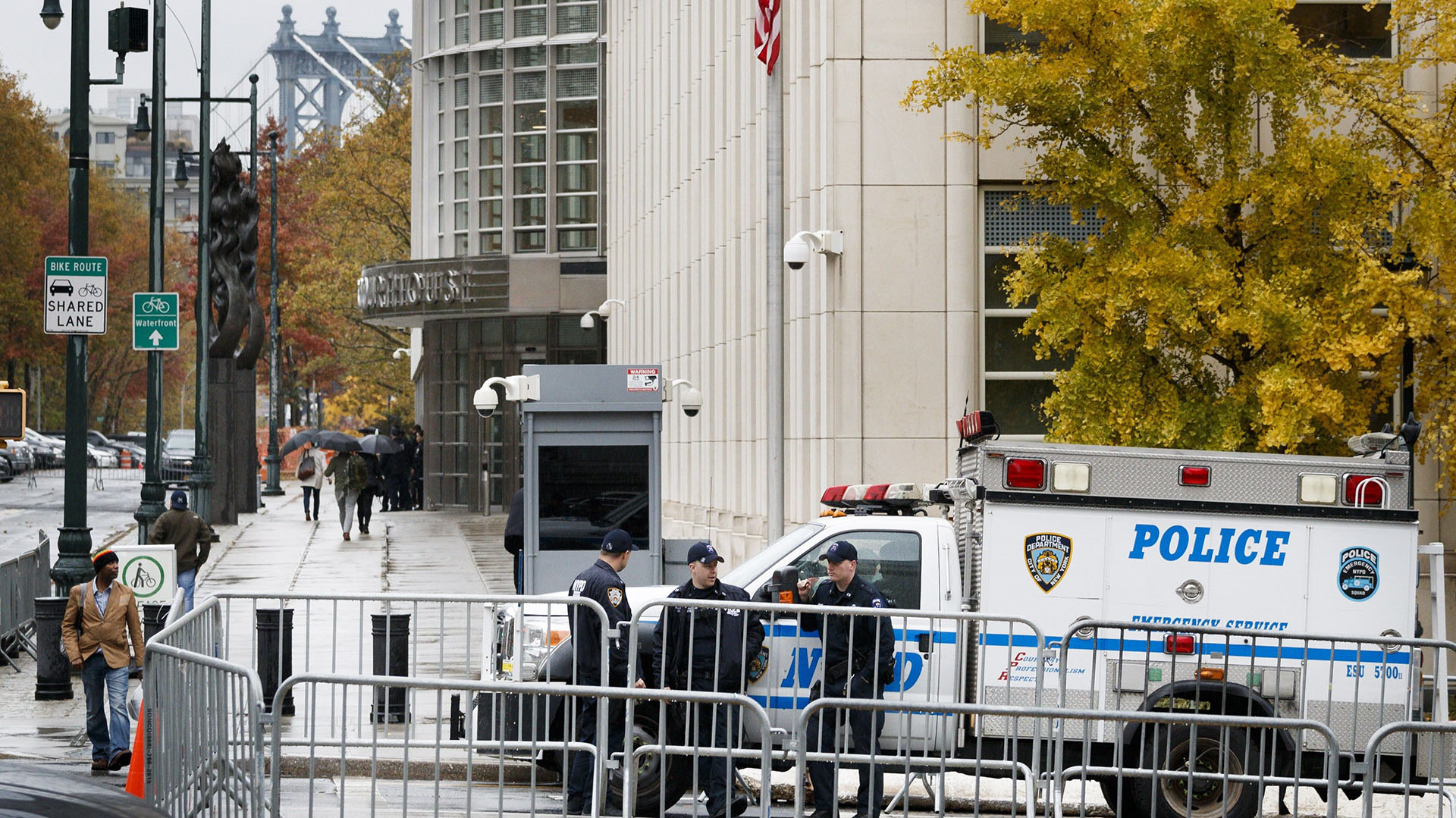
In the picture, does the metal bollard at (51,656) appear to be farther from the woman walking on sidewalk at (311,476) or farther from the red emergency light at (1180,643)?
the woman walking on sidewalk at (311,476)

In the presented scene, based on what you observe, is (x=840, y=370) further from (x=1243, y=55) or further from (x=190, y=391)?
(x=190, y=391)

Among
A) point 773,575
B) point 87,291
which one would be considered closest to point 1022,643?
point 773,575

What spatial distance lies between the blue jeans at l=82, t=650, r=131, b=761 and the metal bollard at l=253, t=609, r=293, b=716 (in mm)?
964

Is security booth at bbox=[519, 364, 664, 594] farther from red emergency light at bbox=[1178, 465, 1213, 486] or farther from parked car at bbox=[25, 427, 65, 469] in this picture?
parked car at bbox=[25, 427, 65, 469]

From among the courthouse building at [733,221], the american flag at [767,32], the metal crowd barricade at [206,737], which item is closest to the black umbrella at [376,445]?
the courthouse building at [733,221]

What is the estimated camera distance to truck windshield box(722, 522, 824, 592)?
37.6 ft

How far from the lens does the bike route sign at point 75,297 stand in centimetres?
1580

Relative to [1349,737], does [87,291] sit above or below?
above

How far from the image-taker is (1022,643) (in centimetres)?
1097

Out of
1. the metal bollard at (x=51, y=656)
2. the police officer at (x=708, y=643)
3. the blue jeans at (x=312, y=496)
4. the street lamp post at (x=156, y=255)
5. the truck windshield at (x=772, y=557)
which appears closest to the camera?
the police officer at (x=708, y=643)

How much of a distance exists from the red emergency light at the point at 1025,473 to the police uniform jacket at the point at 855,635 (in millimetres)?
1146

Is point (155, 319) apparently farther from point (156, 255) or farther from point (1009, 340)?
point (1009, 340)

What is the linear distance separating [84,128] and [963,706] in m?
11.4

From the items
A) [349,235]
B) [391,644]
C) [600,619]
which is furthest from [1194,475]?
[349,235]
